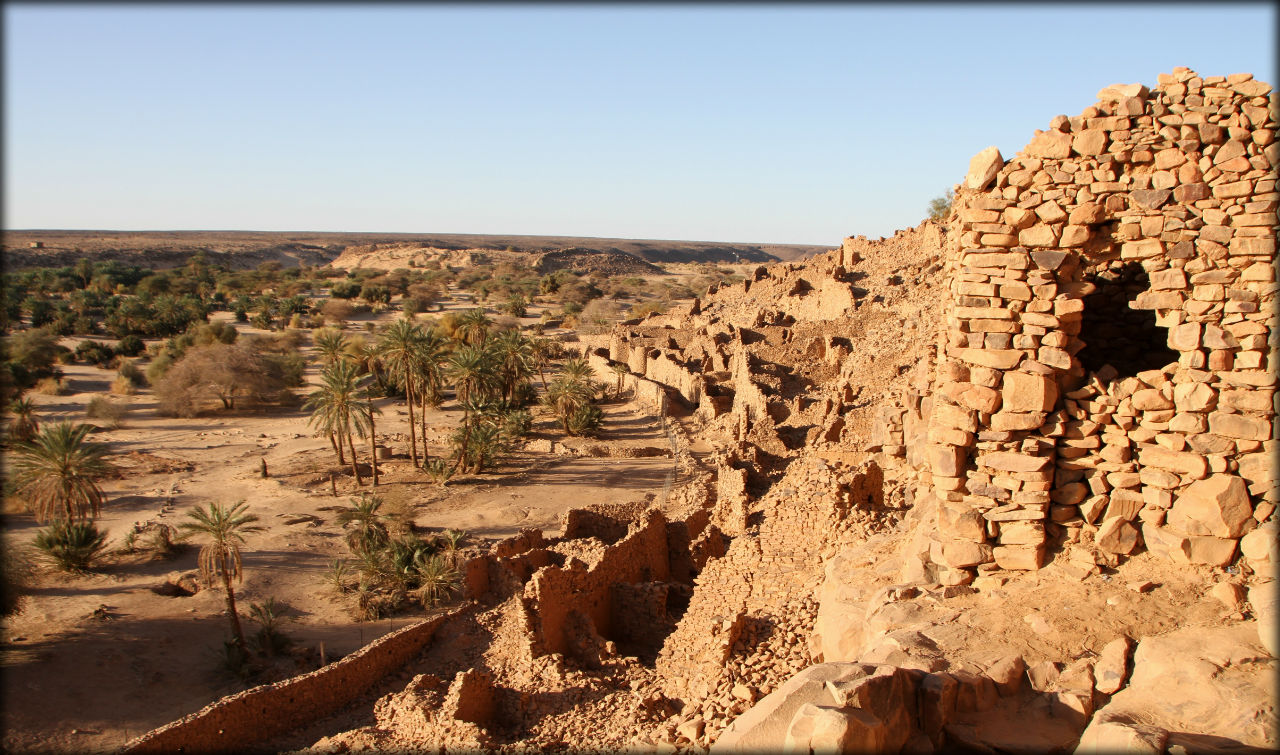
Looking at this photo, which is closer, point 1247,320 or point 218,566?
point 1247,320

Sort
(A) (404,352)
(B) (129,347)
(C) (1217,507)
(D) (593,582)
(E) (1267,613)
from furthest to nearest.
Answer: (B) (129,347) < (A) (404,352) < (D) (593,582) < (C) (1217,507) < (E) (1267,613)

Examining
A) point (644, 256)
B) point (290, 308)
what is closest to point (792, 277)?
point (290, 308)

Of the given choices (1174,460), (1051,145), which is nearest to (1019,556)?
A: (1174,460)

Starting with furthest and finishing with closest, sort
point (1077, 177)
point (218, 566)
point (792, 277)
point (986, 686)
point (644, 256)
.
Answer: point (644, 256) < point (792, 277) < point (218, 566) < point (1077, 177) < point (986, 686)

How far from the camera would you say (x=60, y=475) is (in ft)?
52.9

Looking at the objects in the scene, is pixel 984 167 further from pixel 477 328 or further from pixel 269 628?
pixel 477 328

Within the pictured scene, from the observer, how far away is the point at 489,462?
77.6 feet

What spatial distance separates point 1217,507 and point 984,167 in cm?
254

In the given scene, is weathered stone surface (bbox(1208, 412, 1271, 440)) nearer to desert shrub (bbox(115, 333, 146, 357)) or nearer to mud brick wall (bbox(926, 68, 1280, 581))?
mud brick wall (bbox(926, 68, 1280, 581))

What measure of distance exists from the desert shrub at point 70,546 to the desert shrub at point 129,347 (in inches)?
1063

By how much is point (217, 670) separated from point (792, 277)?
76.2 feet

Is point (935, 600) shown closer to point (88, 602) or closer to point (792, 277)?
point (88, 602)

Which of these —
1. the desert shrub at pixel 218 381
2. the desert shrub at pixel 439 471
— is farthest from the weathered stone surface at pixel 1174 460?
the desert shrub at pixel 218 381

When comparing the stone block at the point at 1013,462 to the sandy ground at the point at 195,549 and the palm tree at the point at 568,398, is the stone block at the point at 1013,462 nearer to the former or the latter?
the sandy ground at the point at 195,549
